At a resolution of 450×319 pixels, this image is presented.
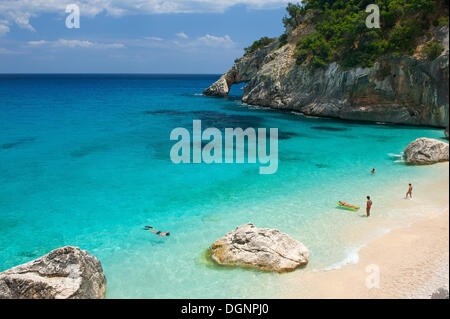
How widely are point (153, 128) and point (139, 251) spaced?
29089 mm

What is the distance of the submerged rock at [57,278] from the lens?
9.80 meters

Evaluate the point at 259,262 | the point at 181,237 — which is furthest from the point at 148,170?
the point at 259,262

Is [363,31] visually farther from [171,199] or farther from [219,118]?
[171,199]

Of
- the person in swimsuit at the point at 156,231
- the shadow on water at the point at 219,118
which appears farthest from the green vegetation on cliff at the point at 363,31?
the person in swimsuit at the point at 156,231

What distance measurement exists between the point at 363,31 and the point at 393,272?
3993 cm

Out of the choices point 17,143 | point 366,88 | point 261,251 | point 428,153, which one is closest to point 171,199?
point 261,251

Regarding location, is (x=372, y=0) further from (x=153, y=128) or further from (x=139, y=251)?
(x=139, y=251)

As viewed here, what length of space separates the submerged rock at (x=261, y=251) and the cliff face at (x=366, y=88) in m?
24.2

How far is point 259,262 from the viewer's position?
40.4ft

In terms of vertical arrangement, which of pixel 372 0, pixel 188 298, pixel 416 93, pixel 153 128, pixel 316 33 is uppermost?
pixel 372 0

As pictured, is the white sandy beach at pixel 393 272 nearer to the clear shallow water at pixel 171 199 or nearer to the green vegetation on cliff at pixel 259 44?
the clear shallow water at pixel 171 199

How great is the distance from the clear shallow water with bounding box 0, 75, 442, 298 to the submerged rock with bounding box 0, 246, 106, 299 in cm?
100

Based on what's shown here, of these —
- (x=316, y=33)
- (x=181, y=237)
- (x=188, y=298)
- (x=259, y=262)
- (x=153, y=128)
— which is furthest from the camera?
(x=316, y=33)

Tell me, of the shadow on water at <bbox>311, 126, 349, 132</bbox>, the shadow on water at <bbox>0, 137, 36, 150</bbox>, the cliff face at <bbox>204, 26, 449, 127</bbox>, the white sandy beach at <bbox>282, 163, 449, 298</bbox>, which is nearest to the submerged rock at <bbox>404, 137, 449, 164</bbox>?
the cliff face at <bbox>204, 26, 449, 127</bbox>
